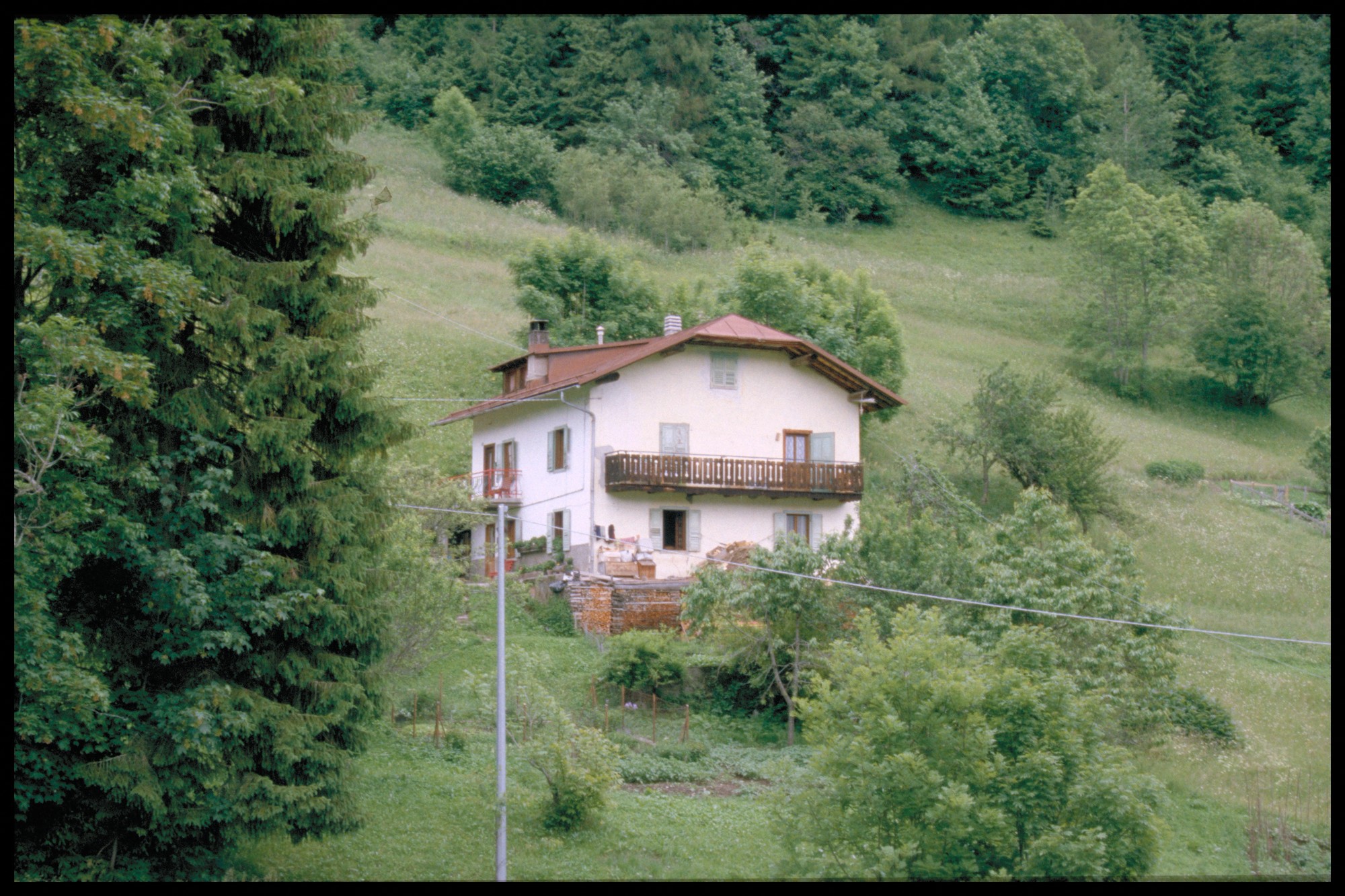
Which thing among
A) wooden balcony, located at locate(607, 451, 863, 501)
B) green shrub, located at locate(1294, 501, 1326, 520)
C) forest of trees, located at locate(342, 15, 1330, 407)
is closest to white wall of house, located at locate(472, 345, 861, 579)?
wooden balcony, located at locate(607, 451, 863, 501)

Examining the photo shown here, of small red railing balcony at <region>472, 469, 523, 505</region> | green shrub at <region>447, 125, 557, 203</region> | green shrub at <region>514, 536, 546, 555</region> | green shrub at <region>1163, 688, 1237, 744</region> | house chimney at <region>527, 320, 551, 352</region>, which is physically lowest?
green shrub at <region>1163, 688, 1237, 744</region>

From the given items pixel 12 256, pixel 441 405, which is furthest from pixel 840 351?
pixel 12 256

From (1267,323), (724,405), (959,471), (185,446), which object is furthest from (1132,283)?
(185,446)

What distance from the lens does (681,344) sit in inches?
1335

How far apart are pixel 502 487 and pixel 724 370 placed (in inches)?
300

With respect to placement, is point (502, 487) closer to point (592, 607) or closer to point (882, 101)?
point (592, 607)

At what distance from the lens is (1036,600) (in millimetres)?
24094

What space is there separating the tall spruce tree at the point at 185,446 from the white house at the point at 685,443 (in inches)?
641

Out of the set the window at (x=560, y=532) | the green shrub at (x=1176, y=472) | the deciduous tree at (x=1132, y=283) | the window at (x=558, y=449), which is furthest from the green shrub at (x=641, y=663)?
the deciduous tree at (x=1132, y=283)

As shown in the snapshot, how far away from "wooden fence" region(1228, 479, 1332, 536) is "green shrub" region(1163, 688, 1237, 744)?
22441 millimetres

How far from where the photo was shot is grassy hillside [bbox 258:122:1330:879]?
20000mm

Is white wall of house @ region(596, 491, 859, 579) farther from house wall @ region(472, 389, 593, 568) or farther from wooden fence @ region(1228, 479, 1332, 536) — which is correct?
wooden fence @ region(1228, 479, 1332, 536)

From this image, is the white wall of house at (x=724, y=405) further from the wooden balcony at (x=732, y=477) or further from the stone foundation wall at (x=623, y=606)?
the stone foundation wall at (x=623, y=606)

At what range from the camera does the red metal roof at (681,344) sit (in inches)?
1321
